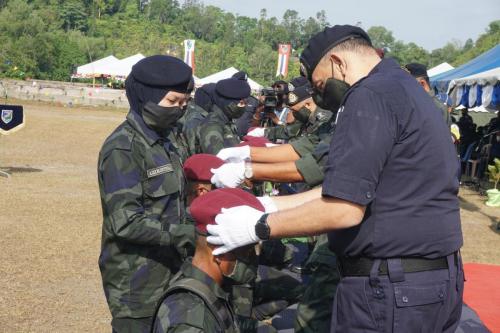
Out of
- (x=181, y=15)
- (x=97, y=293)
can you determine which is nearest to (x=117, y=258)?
(x=97, y=293)

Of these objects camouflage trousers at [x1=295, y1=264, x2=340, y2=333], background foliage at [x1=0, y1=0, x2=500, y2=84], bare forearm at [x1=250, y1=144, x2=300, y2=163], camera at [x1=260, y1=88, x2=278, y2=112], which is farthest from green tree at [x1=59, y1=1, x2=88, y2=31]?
camouflage trousers at [x1=295, y1=264, x2=340, y2=333]

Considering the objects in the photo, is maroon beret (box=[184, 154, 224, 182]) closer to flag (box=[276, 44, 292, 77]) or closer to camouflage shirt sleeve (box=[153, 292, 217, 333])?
camouflage shirt sleeve (box=[153, 292, 217, 333])

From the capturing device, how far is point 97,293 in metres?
6.05

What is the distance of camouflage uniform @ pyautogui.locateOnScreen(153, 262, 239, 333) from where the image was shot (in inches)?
87.6

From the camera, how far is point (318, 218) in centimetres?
227

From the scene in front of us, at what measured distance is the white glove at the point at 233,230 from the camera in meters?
2.33

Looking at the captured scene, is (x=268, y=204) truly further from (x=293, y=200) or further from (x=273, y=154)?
(x=273, y=154)

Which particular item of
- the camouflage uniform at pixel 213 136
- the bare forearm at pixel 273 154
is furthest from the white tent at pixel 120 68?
the bare forearm at pixel 273 154

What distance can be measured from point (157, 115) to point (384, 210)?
1.36m

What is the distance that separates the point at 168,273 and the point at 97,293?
3160mm

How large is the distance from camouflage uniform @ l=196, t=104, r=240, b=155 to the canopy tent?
7634mm

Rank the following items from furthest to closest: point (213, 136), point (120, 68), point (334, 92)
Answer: point (120, 68) → point (213, 136) → point (334, 92)

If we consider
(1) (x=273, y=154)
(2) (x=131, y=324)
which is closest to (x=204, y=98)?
(1) (x=273, y=154)

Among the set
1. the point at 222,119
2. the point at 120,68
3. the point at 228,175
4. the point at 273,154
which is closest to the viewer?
the point at 228,175
